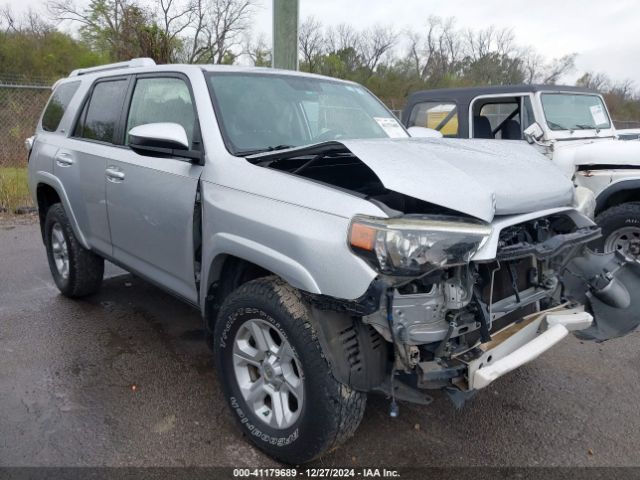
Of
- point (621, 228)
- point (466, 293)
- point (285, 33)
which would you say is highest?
point (285, 33)

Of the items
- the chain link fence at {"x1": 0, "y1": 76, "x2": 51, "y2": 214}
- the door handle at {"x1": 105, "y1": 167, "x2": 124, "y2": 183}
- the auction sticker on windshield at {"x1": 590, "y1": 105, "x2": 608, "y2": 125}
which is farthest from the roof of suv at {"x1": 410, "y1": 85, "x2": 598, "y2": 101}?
the chain link fence at {"x1": 0, "y1": 76, "x2": 51, "y2": 214}

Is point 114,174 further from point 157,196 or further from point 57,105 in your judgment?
point 57,105

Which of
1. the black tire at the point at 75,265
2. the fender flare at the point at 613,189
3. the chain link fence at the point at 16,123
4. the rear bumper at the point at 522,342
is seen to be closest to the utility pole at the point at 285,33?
the black tire at the point at 75,265

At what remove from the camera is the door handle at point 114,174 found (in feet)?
11.7

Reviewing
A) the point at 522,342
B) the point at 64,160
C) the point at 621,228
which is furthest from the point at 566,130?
A: the point at 64,160

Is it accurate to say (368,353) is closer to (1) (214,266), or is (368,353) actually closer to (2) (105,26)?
(1) (214,266)

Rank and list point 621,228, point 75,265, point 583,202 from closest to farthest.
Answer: point 583,202 → point 75,265 → point 621,228

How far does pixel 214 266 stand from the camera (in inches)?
110

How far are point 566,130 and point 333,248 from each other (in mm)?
4932

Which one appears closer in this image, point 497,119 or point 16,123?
point 497,119

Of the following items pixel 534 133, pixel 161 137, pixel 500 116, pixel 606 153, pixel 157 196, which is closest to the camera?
pixel 161 137

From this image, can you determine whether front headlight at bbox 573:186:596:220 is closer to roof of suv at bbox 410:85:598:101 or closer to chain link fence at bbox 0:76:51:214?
roof of suv at bbox 410:85:598:101

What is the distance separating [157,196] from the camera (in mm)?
3189

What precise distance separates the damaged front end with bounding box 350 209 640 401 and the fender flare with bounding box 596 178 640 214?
267cm
